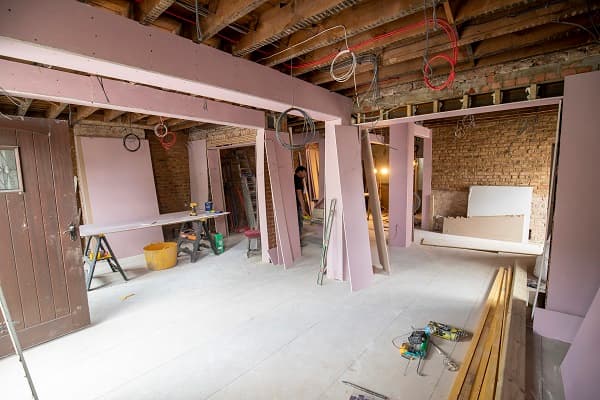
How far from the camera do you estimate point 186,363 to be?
228 centimetres

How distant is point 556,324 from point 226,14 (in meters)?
3.78

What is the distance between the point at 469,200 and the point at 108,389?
24.8 feet

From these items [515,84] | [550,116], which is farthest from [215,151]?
[550,116]

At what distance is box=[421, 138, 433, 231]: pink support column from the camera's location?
6.93m

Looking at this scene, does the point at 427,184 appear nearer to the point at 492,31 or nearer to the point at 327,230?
the point at 327,230

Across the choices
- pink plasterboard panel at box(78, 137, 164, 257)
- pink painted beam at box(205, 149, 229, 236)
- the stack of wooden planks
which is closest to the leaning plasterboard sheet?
the stack of wooden planks

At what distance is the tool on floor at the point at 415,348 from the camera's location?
2.25 m

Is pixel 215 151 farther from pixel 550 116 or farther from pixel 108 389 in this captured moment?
pixel 550 116

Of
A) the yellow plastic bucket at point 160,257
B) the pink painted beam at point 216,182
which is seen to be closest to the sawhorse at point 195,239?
the yellow plastic bucket at point 160,257

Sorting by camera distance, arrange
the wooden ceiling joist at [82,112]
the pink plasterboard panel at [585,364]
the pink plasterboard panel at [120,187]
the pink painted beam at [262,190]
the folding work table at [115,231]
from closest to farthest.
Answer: the pink plasterboard panel at [585,364] < the folding work table at [115,231] < the wooden ceiling joist at [82,112] < the pink painted beam at [262,190] < the pink plasterboard panel at [120,187]

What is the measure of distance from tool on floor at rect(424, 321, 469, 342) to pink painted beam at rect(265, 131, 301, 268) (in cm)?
234

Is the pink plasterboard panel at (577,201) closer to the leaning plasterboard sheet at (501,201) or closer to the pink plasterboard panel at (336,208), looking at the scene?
the pink plasterboard panel at (336,208)

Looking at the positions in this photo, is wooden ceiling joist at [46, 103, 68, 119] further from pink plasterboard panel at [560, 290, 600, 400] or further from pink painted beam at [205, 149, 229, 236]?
pink plasterboard panel at [560, 290, 600, 400]

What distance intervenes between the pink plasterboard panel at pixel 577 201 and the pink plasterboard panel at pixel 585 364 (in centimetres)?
54
